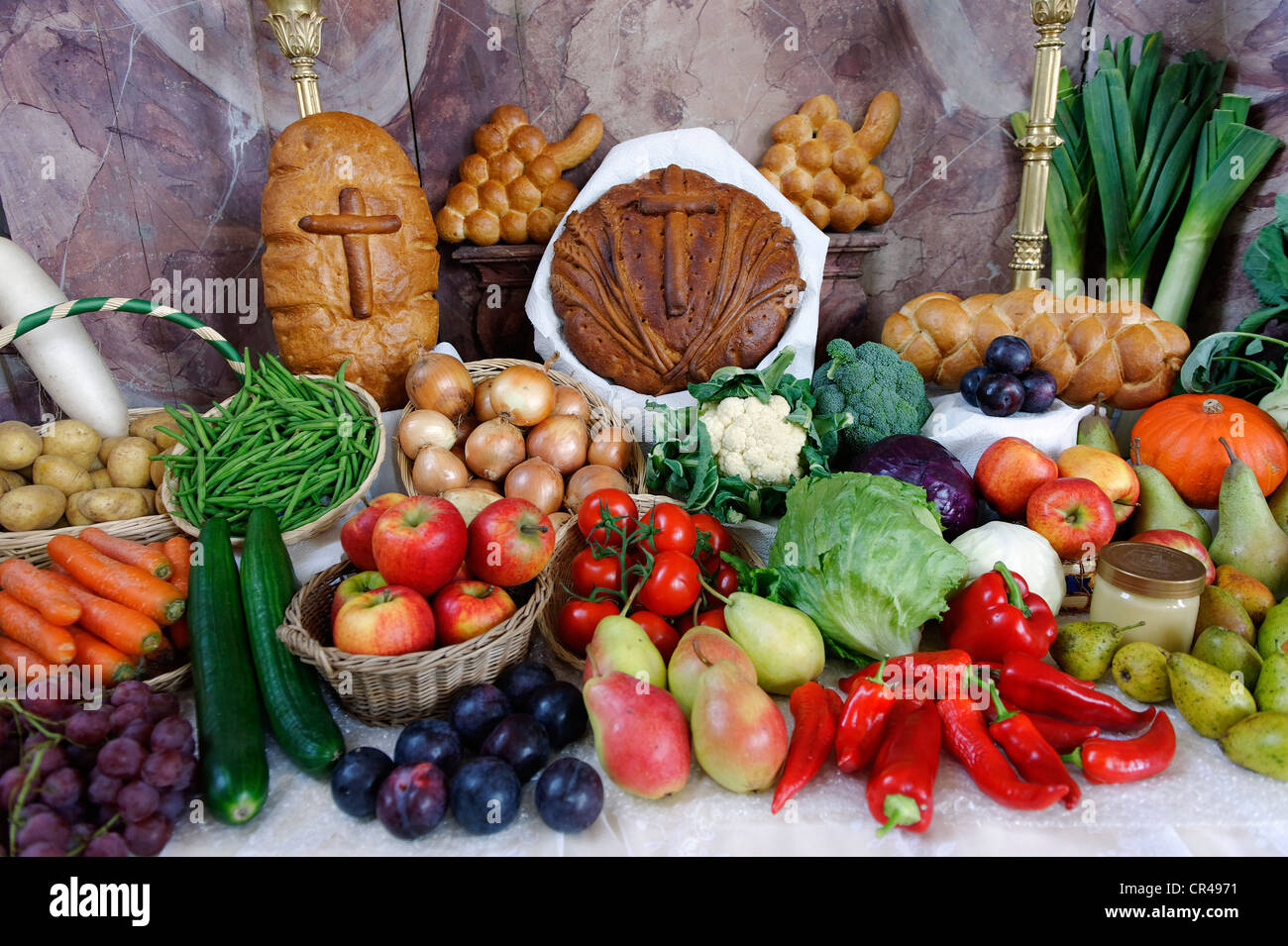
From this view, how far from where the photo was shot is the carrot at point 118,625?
63.2 inches

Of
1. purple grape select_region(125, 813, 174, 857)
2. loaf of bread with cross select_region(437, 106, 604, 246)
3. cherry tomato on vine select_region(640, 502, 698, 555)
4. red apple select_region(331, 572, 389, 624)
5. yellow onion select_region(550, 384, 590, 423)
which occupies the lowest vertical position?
purple grape select_region(125, 813, 174, 857)

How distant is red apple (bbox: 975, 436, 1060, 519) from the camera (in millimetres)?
2145

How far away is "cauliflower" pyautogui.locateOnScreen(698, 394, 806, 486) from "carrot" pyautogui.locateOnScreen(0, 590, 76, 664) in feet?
5.46

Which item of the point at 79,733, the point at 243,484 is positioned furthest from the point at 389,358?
the point at 79,733

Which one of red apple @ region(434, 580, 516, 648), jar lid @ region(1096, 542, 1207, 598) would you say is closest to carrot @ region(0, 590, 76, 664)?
red apple @ region(434, 580, 516, 648)

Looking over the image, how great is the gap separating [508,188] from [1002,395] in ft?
6.65

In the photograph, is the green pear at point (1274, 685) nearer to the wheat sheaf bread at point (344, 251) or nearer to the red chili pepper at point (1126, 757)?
the red chili pepper at point (1126, 757)

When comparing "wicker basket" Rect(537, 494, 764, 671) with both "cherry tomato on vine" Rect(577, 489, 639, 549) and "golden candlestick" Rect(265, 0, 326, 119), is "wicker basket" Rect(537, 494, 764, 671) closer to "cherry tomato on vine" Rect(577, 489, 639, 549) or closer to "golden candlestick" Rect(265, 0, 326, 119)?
"cherry tomato on vine" Rect(577, 489, 639, 549)

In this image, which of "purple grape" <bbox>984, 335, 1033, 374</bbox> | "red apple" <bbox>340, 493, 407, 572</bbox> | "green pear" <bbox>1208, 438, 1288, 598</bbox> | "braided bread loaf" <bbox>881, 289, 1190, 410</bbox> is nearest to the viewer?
"red apple" <bbox>340, 493, 407, 572</bbox>

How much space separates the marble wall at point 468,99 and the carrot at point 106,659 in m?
1.48

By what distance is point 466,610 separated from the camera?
1.53 meters

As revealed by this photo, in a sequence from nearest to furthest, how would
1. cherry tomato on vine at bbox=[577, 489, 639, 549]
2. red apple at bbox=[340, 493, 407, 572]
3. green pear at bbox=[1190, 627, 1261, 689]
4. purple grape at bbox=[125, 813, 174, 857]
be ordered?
purple grape at bbox=[125, 813, 174, 857], green pear at bbox=[1190, 627, 1261, 689], red apple at bbox=[340, 493, 407, 572], cherry tomato on vine at bbox=[577, 489, 639, 549]

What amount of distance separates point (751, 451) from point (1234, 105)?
7.64 feet

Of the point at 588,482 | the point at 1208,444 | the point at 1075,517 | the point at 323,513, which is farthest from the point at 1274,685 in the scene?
the point at 323,513
